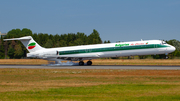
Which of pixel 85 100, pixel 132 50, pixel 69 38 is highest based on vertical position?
pixel 69 38

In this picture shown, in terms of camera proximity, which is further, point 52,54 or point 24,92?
point 52,54

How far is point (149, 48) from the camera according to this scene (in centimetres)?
4056

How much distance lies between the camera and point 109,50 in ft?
137

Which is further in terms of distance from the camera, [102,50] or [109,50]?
[102,50]

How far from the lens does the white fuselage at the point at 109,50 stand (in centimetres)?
4069

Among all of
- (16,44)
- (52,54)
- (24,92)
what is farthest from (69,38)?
(24,92)

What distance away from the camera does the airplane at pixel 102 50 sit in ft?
134

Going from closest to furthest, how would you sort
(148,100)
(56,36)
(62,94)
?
(148,100)
(62,94)
(56,36)

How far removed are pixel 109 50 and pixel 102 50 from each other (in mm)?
1319

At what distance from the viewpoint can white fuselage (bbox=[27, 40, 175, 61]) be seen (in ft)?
133

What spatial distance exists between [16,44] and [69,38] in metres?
27.6

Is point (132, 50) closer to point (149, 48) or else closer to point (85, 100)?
point (149, 48)

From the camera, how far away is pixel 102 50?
139ft

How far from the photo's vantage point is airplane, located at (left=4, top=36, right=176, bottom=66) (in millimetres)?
40719
